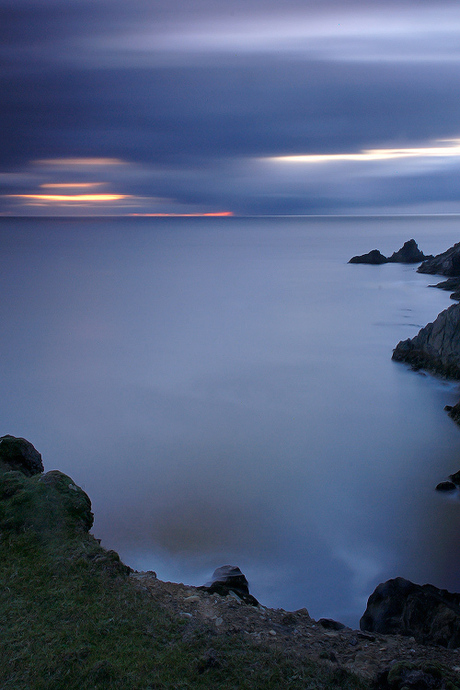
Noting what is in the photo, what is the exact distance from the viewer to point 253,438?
46.9 ft

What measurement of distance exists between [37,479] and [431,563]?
669 centimetres

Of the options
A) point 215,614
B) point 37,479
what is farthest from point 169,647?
point 37,479

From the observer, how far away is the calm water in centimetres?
971

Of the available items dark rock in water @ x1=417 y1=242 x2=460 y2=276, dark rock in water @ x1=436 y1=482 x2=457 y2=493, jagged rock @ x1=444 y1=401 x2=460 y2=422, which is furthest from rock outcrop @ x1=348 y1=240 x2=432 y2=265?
dark rock in water @ x1=436 y1=482 x2=457 y2=493

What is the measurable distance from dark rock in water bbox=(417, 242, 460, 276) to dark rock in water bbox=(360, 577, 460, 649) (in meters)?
41.2

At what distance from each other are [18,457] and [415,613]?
6.17 m

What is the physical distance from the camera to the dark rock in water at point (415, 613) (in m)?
6.70

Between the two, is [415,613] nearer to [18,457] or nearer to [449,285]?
[18,457]

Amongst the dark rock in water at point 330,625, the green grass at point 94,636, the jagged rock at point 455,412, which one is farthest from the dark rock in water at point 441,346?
the green grass at point 94,636

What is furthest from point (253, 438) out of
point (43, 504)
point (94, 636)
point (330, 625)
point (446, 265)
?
point (446, 265)

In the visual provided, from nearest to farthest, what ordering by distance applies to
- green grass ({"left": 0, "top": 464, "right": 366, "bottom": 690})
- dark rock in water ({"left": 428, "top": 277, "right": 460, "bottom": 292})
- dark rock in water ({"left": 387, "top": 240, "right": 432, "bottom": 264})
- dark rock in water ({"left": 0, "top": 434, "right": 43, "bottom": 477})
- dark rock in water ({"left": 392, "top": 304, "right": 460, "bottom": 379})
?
green grass ({"left": 0, "top": 464, "right": 366, "bottom": 690}) < dark rock in water ({"left": 0, "top": 434, "right": 43, "bottom": 477}) < dark rock in water ({"left": 392, "top": 304, "right": 460, "bottom": 379}) < dark rock in water ({"left": 428, "top": 277, "right": 460, "bottom": 292}) < dark rock in water ({"left": 387, "top": 240, "right": 432, "bottom": 264})

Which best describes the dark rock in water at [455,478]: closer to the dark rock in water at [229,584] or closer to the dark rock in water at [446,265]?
the dark rock in water at [229,584]

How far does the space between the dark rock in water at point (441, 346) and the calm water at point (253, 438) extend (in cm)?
73

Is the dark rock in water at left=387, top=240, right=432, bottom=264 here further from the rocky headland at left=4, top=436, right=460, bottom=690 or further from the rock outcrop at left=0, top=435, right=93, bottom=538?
the rock outcrop at left=0, top=435, right=93, bottom=538
